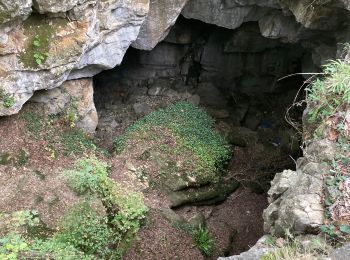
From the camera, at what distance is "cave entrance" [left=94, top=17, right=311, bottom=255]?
46.9 feet

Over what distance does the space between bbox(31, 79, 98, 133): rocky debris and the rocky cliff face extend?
0.40 metres

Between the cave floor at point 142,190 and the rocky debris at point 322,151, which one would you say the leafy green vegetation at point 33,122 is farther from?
the rocky debris at point 322,151

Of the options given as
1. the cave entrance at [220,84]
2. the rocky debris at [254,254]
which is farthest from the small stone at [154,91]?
the rocky debris at [254,254]

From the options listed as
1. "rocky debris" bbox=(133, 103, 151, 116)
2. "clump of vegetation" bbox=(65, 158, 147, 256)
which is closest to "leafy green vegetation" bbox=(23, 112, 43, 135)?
"clump of vegetation" bbox=(65, 158, 147, 256)

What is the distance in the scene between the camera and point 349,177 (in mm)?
6586

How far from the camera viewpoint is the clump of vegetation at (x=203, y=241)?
1013cm

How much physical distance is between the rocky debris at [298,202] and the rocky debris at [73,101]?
6838mm

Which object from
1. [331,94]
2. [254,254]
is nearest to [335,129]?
[331,94]

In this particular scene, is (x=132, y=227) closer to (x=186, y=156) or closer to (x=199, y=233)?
(x=199, y=233)

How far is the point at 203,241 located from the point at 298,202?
14.2ft

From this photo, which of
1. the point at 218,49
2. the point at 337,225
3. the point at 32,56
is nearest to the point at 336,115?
the point at 337,225

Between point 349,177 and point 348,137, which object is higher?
point 348,137

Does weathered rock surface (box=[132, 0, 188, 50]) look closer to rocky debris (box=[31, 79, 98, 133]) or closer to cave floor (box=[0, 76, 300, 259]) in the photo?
rocky debris (box=[31, 79, 98, 133])

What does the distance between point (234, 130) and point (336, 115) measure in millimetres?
7197
